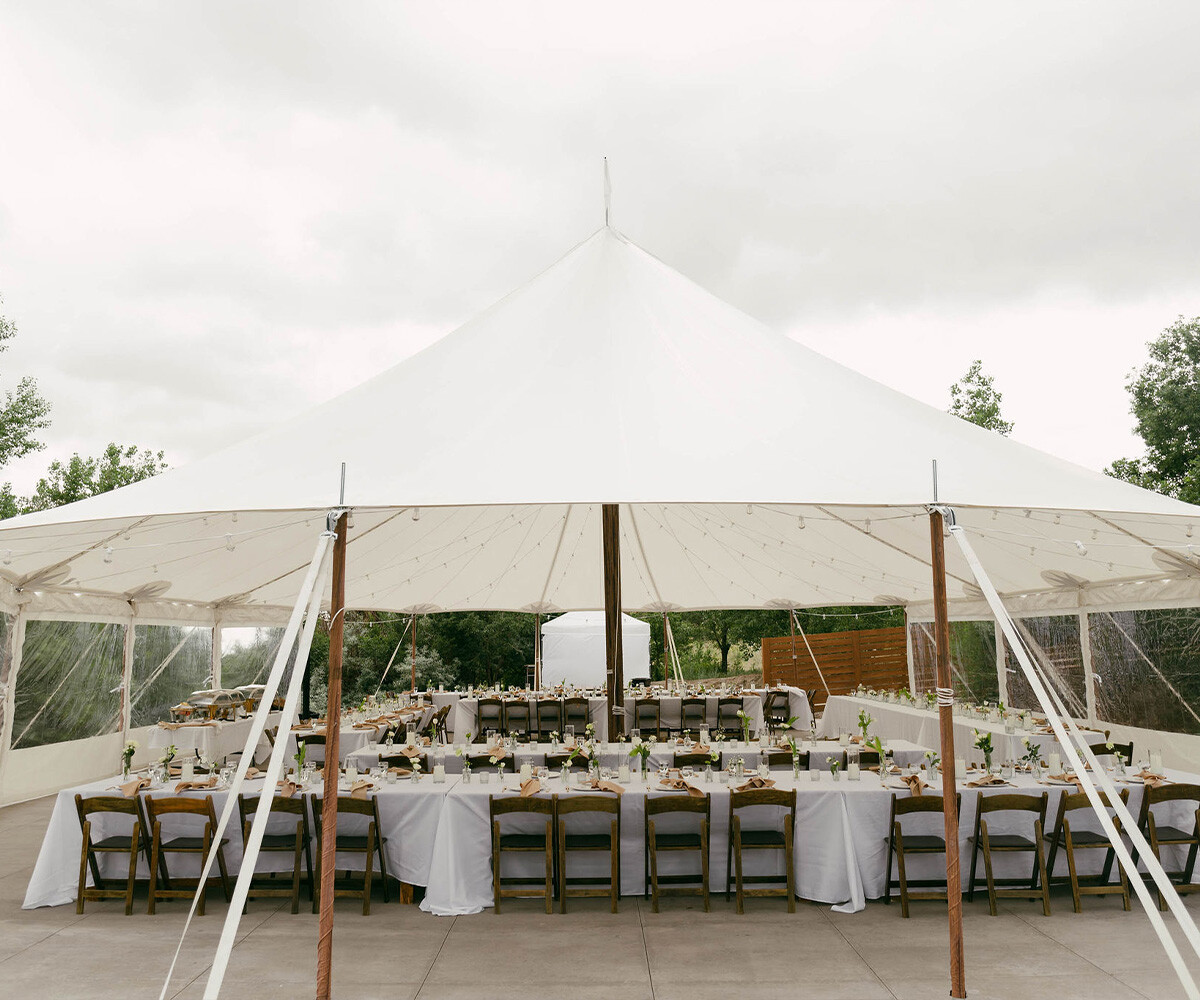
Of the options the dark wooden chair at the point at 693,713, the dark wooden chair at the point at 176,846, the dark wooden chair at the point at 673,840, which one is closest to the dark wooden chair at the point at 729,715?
the dark wooden chair at the point at 693,713

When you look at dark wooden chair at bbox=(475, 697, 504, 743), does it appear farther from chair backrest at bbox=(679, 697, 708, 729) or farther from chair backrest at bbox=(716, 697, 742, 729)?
chair backrest at bbox=(716, 697, 742, 729)

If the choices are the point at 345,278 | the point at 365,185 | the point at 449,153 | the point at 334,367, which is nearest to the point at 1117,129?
the point at 449,153

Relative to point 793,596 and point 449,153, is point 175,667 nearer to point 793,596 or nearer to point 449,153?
point 449,153

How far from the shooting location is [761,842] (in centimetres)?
548

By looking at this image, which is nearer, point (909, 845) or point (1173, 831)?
point (909, 845)

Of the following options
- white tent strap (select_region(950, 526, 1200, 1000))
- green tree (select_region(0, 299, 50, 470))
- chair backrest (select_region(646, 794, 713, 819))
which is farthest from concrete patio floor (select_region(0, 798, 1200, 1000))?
green tree (select_region(0, 299, 50, 470))

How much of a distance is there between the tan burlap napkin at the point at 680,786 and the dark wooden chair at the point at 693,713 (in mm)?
6761

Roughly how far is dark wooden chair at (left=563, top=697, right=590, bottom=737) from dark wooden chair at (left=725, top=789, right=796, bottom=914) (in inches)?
265

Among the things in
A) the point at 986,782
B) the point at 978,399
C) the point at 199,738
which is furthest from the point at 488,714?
the point at 978,399

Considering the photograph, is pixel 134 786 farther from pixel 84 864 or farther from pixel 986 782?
pixel 986 782

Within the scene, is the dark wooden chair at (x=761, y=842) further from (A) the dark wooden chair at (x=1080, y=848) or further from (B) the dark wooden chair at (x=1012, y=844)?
(A) the dark wooden chair at (x=1080, y=848)

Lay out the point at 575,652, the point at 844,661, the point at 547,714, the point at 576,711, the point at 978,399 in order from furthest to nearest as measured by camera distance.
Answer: the point at 978,399 → the point at 575,652 → the point at 844,661 → the point at 547,714 → the point at 576,711

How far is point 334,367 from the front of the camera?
3350cm

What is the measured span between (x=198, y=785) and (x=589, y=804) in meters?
3.01
